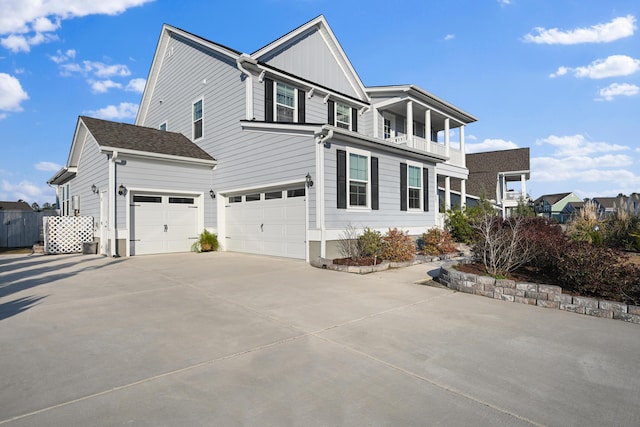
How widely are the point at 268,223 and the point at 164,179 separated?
14.8 feet

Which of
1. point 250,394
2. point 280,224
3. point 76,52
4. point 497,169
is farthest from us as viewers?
point 497,169

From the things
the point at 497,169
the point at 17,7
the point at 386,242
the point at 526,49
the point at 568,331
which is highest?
the point at 17,7

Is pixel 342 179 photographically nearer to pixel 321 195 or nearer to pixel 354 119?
pixel 321 195

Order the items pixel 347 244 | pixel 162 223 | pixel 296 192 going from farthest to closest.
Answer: pixel 162 223
pixel 296 192
pixel 347 244

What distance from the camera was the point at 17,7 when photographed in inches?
422

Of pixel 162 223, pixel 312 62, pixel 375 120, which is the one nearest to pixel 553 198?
pixel 375 120

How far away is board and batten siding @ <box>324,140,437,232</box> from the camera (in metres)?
10.0

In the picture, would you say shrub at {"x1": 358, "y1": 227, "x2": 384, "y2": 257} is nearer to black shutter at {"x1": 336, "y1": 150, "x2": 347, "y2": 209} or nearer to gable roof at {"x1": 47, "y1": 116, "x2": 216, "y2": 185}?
black shutter at {"x1": 336, "y1": 150, "x2": 347, "y2": 209}

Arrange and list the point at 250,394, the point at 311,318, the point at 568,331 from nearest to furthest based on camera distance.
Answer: the point at 250,394 → the point at 568,331 → the point at 311,318

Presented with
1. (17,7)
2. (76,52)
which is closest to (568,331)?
(17,7)

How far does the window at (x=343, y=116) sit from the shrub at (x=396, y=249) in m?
7.84

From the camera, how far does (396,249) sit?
9.48 m

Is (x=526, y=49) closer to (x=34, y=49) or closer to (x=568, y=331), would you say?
(x=568, y=331)

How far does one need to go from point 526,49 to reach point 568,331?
10.7 m
